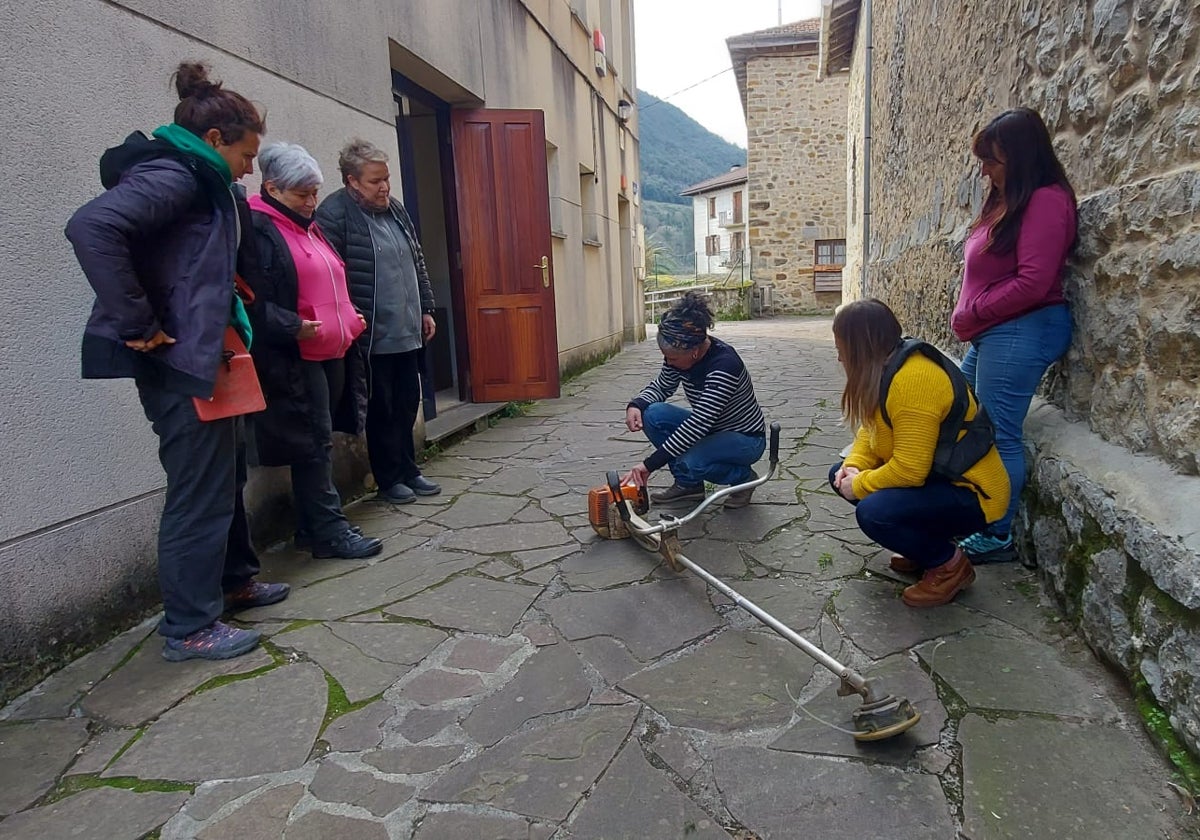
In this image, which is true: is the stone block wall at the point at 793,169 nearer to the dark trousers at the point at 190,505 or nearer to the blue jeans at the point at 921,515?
the blue jeans at the point at 921,515

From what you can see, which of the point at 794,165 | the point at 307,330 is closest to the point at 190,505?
the point at 307,330

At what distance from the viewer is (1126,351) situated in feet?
7.25

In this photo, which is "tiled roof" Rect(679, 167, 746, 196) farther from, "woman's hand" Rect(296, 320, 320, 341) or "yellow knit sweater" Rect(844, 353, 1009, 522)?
"yellow knit sweater" Rect(844, 353, 1009, 522)

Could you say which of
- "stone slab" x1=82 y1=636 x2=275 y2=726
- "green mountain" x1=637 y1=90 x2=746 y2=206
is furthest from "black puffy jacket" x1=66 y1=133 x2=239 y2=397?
"green mountain" x1=637 y1=90 x2=746 y2=206

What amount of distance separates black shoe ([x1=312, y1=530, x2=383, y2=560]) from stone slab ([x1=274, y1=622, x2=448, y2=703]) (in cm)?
64

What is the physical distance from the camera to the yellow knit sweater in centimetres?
235

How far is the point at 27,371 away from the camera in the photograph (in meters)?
2.33

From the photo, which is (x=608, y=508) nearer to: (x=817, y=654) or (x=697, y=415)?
(x=697, y=415)

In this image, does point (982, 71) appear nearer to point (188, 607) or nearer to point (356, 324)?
point (356, 324)

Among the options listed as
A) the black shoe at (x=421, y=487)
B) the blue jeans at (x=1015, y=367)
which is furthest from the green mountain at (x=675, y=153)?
the blue jeans at (x=1015, y=367)

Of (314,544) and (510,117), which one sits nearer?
(314,544)

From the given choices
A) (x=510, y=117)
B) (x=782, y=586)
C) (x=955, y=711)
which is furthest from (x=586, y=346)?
(x=955, y=711)

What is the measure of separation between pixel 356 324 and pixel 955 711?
2714mm

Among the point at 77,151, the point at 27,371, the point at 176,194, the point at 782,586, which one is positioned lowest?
the point at 782,586
